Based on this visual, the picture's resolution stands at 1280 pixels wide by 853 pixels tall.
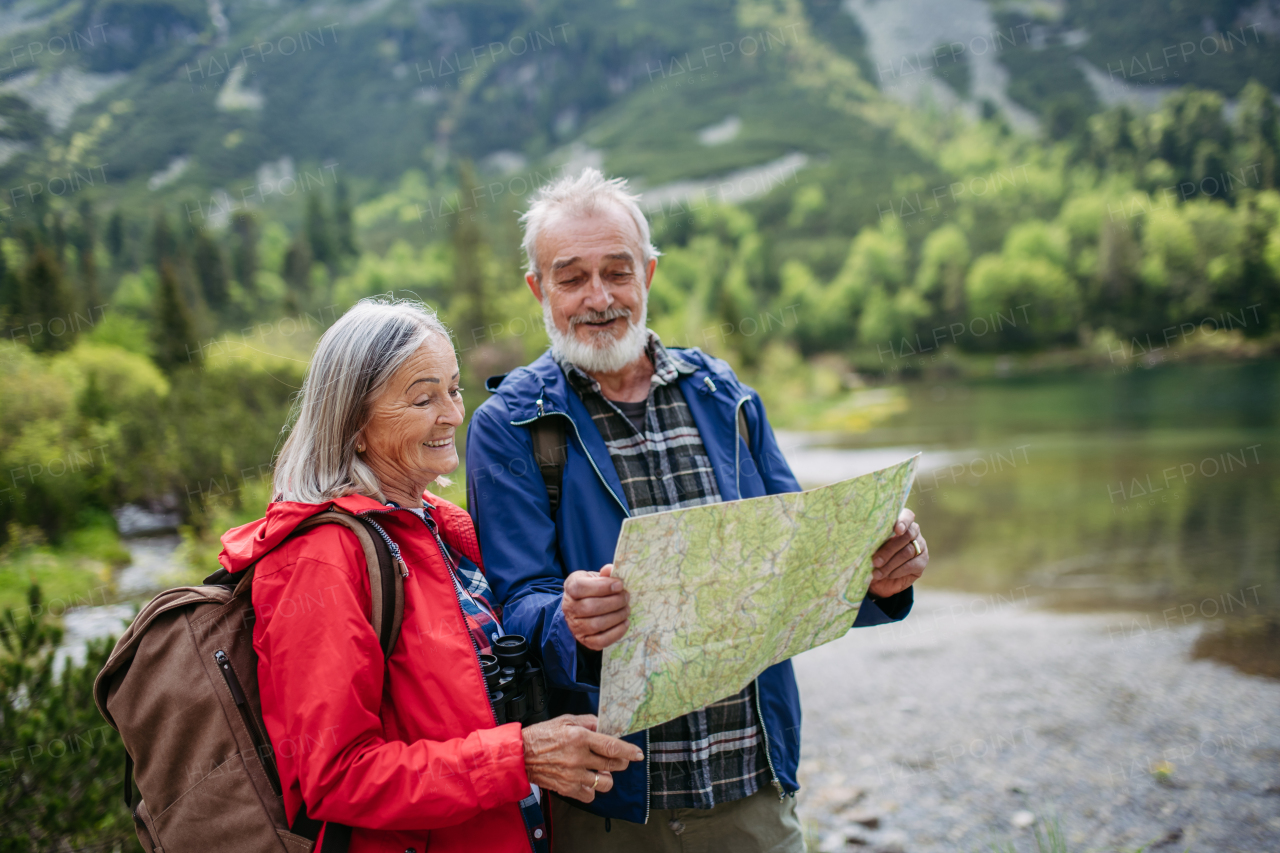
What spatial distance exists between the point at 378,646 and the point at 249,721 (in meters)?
0.29

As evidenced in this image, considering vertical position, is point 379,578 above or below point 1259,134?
below

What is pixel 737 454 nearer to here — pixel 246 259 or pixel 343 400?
pixel 343 400

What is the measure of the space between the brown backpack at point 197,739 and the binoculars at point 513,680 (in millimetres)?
281

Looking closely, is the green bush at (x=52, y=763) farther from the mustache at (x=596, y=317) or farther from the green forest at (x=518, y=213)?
the mustache at (x=596, y=317)

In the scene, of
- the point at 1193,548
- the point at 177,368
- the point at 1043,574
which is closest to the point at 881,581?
the point at 1043,574

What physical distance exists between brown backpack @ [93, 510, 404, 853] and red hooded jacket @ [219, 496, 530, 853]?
45mm

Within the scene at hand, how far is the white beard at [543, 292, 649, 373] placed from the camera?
2.20 m

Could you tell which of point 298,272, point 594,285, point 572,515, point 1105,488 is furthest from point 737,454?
point 298,272

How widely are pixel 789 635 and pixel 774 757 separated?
508 mm

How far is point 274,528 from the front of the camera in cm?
141

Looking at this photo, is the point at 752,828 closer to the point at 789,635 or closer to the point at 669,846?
the point at 669,846

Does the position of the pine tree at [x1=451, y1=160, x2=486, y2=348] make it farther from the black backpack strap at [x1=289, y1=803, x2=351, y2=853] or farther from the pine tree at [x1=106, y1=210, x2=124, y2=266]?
the black backpack strap at [x1=289, y1=803, x2=351, y2=853]

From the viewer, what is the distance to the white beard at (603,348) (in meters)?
2.20

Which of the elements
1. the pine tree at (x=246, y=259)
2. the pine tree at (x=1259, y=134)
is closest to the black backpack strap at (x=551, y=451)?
→ the pine tree at (x=246, y=259)
